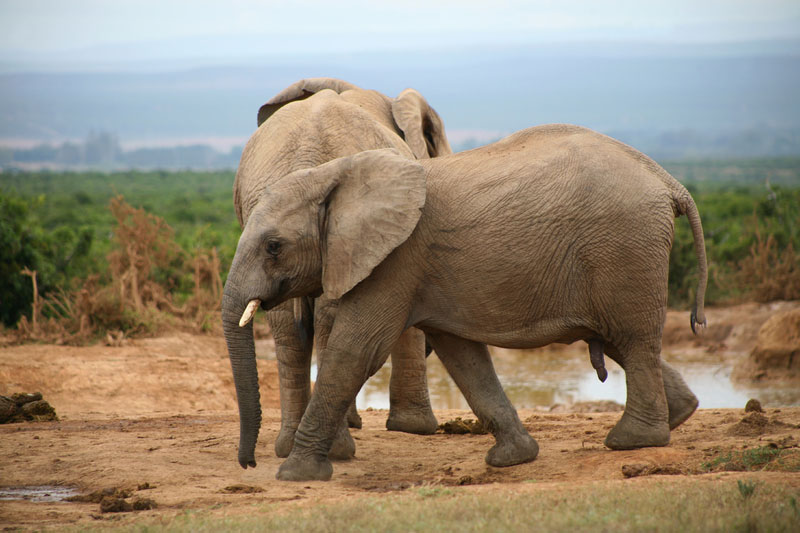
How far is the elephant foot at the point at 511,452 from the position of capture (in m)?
6.38

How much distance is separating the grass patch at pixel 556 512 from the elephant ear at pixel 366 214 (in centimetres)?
137

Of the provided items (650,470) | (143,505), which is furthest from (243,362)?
(650,470)

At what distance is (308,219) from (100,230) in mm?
21532

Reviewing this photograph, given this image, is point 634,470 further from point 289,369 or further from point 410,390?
point 410,390

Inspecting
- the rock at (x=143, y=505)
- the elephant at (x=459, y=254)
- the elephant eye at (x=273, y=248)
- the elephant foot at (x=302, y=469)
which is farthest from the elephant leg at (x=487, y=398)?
the rock at (x=143, y=505)

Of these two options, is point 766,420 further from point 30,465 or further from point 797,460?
point 30,465

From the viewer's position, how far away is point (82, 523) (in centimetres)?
506

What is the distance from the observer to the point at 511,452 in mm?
6383

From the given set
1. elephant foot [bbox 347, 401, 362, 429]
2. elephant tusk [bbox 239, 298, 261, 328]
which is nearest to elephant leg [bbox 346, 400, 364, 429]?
elephant foot [bbox 347, 401, 362, 429]

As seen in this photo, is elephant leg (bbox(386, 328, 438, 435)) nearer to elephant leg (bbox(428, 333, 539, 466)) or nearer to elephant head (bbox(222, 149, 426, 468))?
elephant leg (bbox(428, 333, 539, 466))

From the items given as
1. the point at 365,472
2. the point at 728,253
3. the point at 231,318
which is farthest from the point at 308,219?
the point at 728,253

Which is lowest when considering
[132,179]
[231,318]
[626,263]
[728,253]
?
[132,179]

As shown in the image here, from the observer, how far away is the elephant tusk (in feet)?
18.8

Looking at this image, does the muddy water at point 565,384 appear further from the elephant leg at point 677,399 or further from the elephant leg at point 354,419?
the elephant leg at point 677,399
